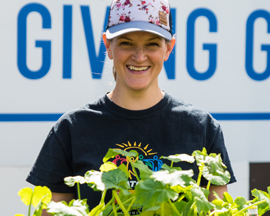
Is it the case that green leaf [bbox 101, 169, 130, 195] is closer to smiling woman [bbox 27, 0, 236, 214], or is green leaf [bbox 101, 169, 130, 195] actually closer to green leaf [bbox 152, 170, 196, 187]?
green leaf [bbox 152, 170, 196, 187]

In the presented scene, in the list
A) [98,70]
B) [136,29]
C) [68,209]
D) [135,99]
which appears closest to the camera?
[68,209]

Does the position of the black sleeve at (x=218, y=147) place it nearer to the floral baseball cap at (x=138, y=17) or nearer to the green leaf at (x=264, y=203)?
the floral baseball cap at (x=138, y=17)

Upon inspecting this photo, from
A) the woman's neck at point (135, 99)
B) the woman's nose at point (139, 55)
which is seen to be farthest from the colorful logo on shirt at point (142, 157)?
the woman's nose at point (139, 55)

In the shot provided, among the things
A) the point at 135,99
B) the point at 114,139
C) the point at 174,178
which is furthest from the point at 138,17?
the point at 174,178

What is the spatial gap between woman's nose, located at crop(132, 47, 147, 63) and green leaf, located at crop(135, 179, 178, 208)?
475 millimetres

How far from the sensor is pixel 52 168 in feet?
3.22

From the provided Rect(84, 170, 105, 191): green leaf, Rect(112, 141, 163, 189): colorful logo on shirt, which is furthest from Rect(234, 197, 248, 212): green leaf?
Rect(112, 141, 163, 189): colorful logo on shirt

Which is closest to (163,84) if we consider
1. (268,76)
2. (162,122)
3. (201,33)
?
(201,33)

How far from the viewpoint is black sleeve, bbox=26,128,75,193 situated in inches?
38.7

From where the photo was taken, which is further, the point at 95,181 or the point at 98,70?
the point at 98,70

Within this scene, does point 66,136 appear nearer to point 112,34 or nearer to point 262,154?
point 112,34

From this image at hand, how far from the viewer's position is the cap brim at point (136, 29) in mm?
934

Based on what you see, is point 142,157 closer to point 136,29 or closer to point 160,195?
point 136,29

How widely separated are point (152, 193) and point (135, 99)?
21.5 inches
